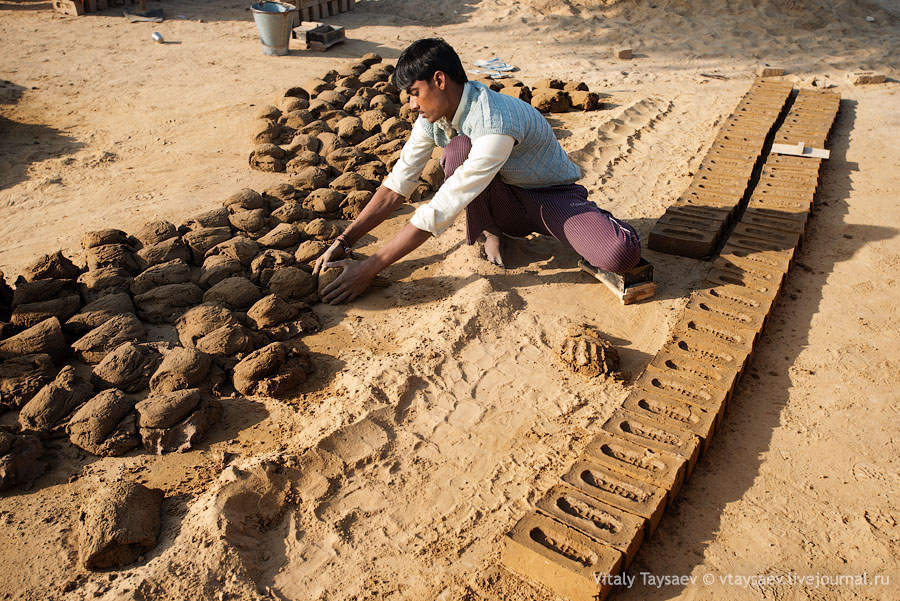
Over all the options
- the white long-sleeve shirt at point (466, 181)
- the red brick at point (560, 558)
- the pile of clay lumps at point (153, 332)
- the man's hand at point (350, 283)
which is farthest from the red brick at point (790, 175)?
the red brick at point (560, 558)

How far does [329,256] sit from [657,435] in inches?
76.9

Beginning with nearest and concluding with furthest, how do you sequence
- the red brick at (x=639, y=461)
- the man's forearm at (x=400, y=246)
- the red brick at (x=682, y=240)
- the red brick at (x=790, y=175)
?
1. the red brick at (x=639, y=461)
2. the man's forearm at (x=400, y=246)
3. the red brick at (x=682, y=240)
4. the red brick at (x=790, y=175)

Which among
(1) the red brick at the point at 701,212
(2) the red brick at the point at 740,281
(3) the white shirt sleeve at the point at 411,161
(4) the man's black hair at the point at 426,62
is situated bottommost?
(2) the red brick at the point at 740,281

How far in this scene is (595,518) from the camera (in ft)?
7.68

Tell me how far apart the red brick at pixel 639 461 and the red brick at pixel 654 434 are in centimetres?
3

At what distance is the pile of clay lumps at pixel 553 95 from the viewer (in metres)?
6.21

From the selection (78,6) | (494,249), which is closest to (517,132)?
(494,249)

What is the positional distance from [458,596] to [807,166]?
4045 mm

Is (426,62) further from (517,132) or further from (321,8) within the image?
(321,8)

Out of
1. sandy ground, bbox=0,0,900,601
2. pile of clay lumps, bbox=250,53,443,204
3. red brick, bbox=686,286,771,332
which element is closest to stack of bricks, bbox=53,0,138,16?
sandy ground, bbox=0,0,900,601

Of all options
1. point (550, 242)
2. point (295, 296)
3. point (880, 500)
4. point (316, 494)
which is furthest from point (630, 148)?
point (316, 494)

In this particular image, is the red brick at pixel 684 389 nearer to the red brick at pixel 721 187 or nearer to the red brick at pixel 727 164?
the red brick at pixel 721 187

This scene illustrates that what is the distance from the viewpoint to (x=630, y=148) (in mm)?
5465

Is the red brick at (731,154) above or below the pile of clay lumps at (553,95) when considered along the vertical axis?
below
